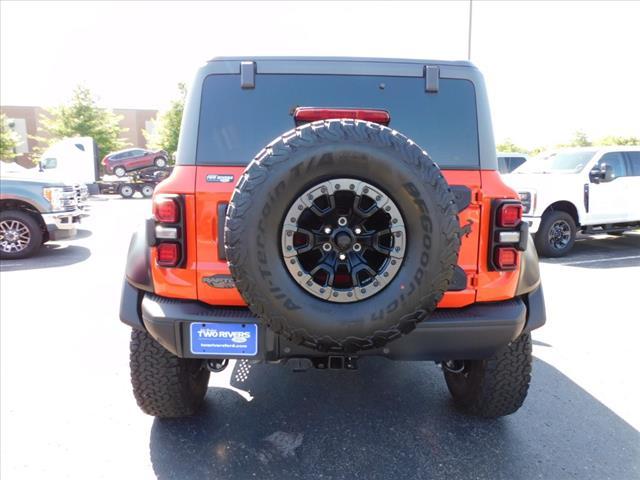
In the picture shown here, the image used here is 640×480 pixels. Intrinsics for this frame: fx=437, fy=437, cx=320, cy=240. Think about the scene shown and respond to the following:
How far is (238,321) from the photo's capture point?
2004mm

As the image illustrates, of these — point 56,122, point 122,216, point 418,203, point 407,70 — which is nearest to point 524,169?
point 407,70

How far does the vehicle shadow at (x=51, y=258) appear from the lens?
6.80 meters

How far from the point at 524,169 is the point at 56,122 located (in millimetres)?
36407

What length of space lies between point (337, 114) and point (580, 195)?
7.09 m

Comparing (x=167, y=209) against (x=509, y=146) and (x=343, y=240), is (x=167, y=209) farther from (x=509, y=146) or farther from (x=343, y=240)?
(x=509, y=146)

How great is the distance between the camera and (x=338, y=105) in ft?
7.41

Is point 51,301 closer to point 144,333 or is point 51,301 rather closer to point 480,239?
point 144,333

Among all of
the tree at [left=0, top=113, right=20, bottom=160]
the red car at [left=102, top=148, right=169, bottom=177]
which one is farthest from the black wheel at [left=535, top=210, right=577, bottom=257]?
the tree at [left=0, top=113, right=20, bottom=160]

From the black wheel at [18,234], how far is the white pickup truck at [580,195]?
8.24 meters

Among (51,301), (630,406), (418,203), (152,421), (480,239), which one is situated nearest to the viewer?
(418,203)

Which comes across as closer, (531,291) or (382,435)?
(531,291)

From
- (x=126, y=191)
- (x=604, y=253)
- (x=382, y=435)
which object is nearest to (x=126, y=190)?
(x=126, y=191)

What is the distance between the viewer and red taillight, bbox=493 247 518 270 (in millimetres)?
2143

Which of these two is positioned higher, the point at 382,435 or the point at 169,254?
the point at 169,254
